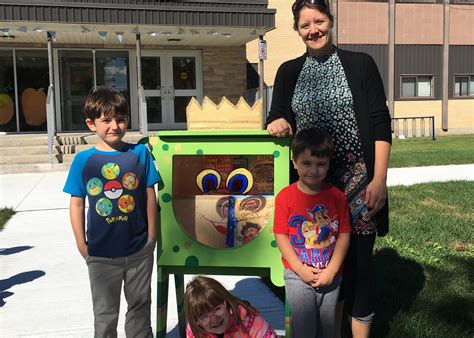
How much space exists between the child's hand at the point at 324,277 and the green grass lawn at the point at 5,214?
495cm

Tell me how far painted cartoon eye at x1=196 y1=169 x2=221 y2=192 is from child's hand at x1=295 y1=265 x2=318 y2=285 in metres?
0.69

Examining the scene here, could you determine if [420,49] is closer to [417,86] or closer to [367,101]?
[417,86]

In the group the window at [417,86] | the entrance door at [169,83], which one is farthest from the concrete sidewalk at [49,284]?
the window at [417,86]

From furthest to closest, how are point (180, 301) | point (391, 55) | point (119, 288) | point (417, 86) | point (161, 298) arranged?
point (417, 86) → point (391, 55) → point (180, 301) → point (161, 298) → point (119, 288)

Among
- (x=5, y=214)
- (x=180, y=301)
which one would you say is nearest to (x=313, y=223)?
(x=180, y=301)

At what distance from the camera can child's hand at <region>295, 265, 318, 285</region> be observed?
227cm

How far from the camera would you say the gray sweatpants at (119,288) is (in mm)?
2496

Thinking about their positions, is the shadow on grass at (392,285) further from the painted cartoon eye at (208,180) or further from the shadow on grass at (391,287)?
the painted cartoon eye at (208,180)

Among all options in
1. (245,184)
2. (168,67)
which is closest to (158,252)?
(245,184)

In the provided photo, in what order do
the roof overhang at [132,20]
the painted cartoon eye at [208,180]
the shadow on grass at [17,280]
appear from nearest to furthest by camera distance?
the painted cartoon eye at [208,180] → the shadow on grass at [17,280] → the roof overhang at [132,20]

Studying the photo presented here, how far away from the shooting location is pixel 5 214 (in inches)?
261

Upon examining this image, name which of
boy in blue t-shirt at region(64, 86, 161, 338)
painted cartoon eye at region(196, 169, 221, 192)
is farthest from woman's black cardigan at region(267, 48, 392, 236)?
boy in blue t-shirt at region(64, 86, 161, 338)

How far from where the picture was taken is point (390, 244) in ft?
16.2

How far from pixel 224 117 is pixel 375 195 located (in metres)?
0.83
